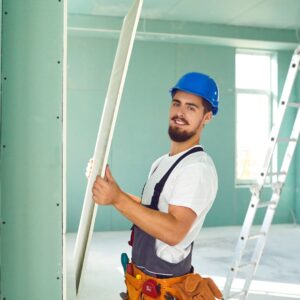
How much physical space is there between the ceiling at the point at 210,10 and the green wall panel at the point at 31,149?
14.5 ft

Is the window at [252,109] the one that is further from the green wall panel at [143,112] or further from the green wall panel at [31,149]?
the green wall panel at [31,149]

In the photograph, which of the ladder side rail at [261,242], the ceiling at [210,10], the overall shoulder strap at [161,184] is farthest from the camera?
the ceiling at [210,10]

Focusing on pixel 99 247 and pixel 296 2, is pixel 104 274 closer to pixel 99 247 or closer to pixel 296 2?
pixel 99 247

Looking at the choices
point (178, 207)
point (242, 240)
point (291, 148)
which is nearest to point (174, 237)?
point (178, 207)

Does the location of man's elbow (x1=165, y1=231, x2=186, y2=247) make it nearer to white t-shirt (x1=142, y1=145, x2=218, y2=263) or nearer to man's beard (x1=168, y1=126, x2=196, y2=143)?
white t-shirt (x1=142, y1=145, x2=218, y2=263)

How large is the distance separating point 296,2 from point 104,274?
13.6ft

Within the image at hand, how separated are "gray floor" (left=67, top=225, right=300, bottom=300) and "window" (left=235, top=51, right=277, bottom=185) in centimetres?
117

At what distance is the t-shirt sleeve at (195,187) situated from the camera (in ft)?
4.76

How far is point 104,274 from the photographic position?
417 centimetres

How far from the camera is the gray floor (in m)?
3.71

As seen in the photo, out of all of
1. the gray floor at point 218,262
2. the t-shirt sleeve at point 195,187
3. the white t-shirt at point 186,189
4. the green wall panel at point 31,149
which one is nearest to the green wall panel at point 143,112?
the gray floor at point 218,262

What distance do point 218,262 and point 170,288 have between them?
3338mm

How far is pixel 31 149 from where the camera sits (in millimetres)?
1142

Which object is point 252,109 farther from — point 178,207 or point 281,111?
point 178,207
